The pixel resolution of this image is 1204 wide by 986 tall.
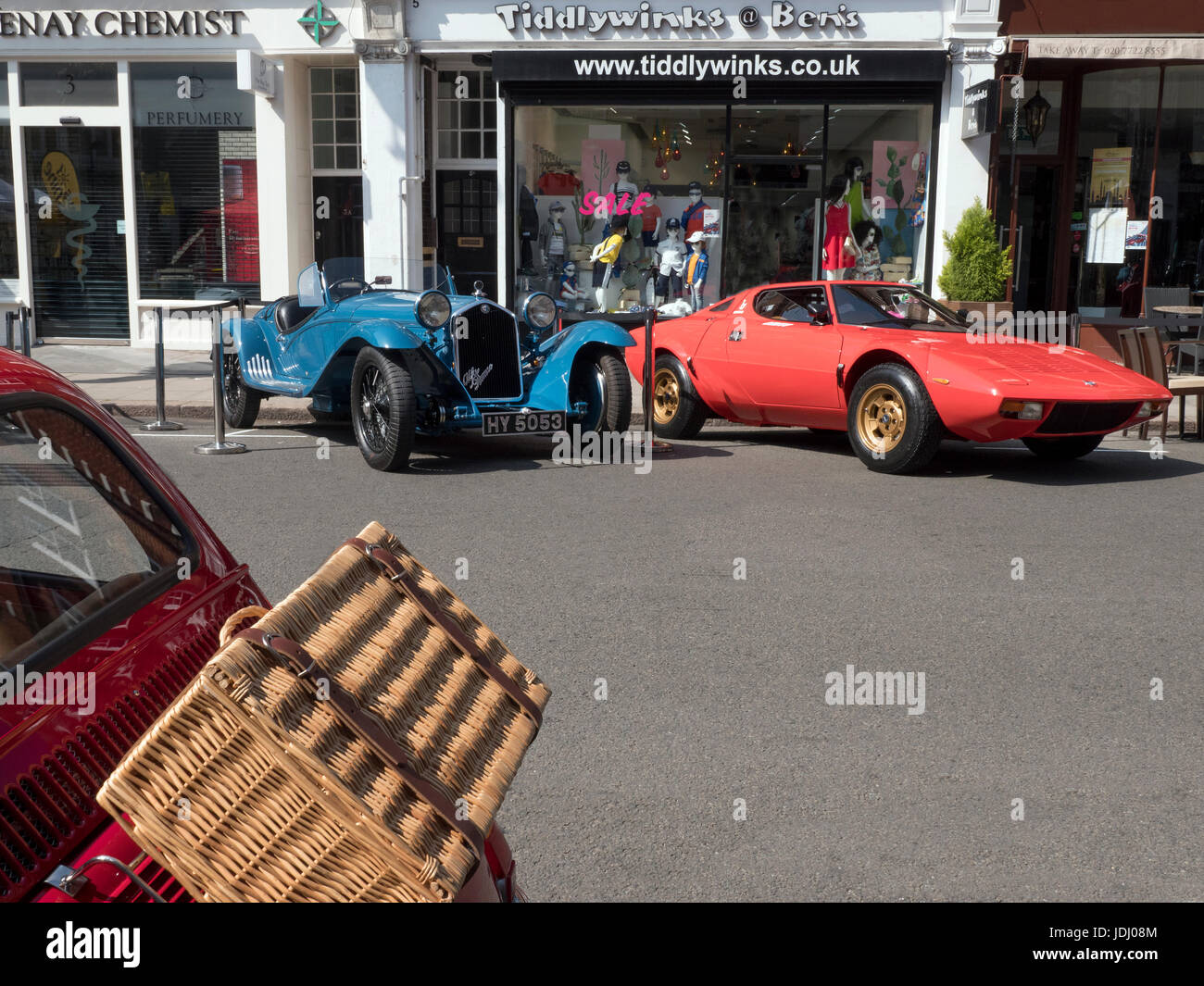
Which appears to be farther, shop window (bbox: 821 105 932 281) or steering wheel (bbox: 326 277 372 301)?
shop window (bbox: 821 105 932 281)

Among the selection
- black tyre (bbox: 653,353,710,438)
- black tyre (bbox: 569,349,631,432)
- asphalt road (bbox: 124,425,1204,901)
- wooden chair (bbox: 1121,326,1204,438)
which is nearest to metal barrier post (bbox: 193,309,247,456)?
asphalt road (bbox: 124,425,1204,901)

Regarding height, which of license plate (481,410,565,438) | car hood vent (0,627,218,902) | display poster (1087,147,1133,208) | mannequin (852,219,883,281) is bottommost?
license plate (481,410,565,438)

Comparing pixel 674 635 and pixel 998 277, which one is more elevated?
pixel 998 277

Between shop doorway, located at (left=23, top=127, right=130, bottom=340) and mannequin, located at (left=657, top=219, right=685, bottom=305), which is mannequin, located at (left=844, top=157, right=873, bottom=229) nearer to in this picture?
mannequin, located at (left=657, top=219, right=685, bottom=305)

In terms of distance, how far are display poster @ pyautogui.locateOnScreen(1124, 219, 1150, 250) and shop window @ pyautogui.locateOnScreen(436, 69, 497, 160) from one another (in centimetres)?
860

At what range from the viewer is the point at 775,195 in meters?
16.3

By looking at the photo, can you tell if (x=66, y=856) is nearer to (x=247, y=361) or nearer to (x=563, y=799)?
(x=563, y=799)

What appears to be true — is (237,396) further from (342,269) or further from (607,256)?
(607,256)

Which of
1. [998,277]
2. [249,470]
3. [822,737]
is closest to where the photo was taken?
[822,737]

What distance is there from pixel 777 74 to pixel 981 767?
13134 mm

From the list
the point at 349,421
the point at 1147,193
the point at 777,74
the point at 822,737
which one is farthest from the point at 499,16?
the point at 822,737

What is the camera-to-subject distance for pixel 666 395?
11203mm

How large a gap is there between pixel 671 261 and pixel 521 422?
791 centimetres

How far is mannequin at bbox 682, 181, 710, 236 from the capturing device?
16.4m
